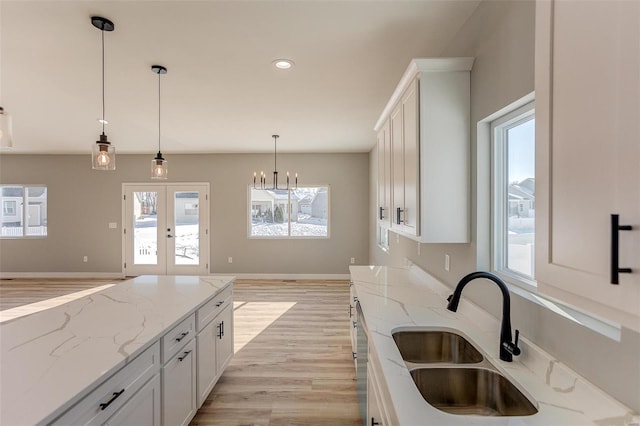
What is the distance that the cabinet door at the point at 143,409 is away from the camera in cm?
131

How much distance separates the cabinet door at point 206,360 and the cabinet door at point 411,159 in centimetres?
159

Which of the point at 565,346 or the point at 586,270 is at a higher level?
the point at 586,270

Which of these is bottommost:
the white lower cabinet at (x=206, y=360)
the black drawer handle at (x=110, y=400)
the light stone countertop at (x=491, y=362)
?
the white lower cabinet at (x=206, y=360)

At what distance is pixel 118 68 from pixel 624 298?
349 cm

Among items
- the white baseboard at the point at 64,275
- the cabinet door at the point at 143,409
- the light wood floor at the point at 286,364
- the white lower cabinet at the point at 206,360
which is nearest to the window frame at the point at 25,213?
the white baseboard at the point at 64,275

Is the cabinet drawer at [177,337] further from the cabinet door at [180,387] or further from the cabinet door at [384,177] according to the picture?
the cabinet door at [384,177]

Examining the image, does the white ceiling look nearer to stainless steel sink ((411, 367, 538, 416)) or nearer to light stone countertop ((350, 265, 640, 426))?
light stone countertop ((350, 265, 640, 426))

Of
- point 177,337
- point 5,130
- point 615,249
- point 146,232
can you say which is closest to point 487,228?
point 615,249

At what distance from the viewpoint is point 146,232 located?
6.52m

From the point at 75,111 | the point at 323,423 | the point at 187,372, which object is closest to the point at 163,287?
the point at 187,372

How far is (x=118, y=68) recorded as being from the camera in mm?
2730

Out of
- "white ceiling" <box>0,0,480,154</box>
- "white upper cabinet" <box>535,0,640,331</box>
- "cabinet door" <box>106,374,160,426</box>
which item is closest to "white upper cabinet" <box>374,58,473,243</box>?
"white ceiling" <box>0,0,480,154</box>

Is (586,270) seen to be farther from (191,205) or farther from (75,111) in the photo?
(191,205)

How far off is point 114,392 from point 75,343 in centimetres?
35
